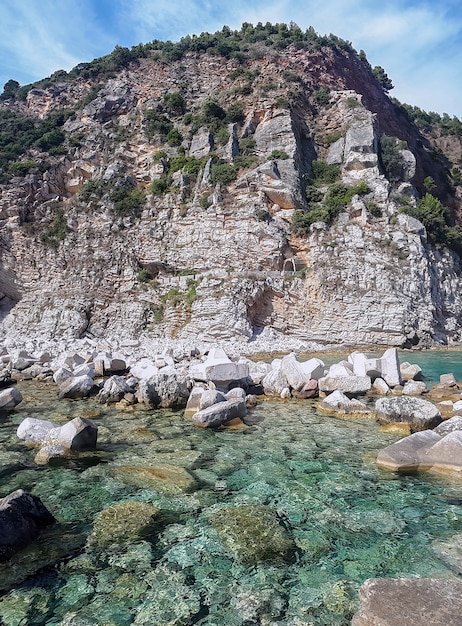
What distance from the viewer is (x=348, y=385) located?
10.5 metres

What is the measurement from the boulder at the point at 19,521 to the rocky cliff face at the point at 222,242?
938 inches

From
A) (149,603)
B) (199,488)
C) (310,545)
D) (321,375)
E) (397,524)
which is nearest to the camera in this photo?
(149,603)

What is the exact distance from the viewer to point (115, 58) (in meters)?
53.4

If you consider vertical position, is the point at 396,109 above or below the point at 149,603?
above

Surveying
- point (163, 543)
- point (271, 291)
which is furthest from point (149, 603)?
point (271, 291)

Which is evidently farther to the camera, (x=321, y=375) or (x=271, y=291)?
(x=271, y=291)

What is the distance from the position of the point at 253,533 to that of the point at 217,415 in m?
4.11

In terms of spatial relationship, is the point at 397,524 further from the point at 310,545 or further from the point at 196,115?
the point at 196,115

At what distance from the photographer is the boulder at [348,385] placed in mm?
10523

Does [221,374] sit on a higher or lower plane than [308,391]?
higher

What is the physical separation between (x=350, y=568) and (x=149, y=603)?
171 centimetres

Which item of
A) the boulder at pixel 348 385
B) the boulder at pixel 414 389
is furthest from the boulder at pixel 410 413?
the boulder at pixel 414 389

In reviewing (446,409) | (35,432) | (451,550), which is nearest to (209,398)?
(35,432)

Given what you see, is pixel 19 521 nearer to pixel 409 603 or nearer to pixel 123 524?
pixel 123 524
